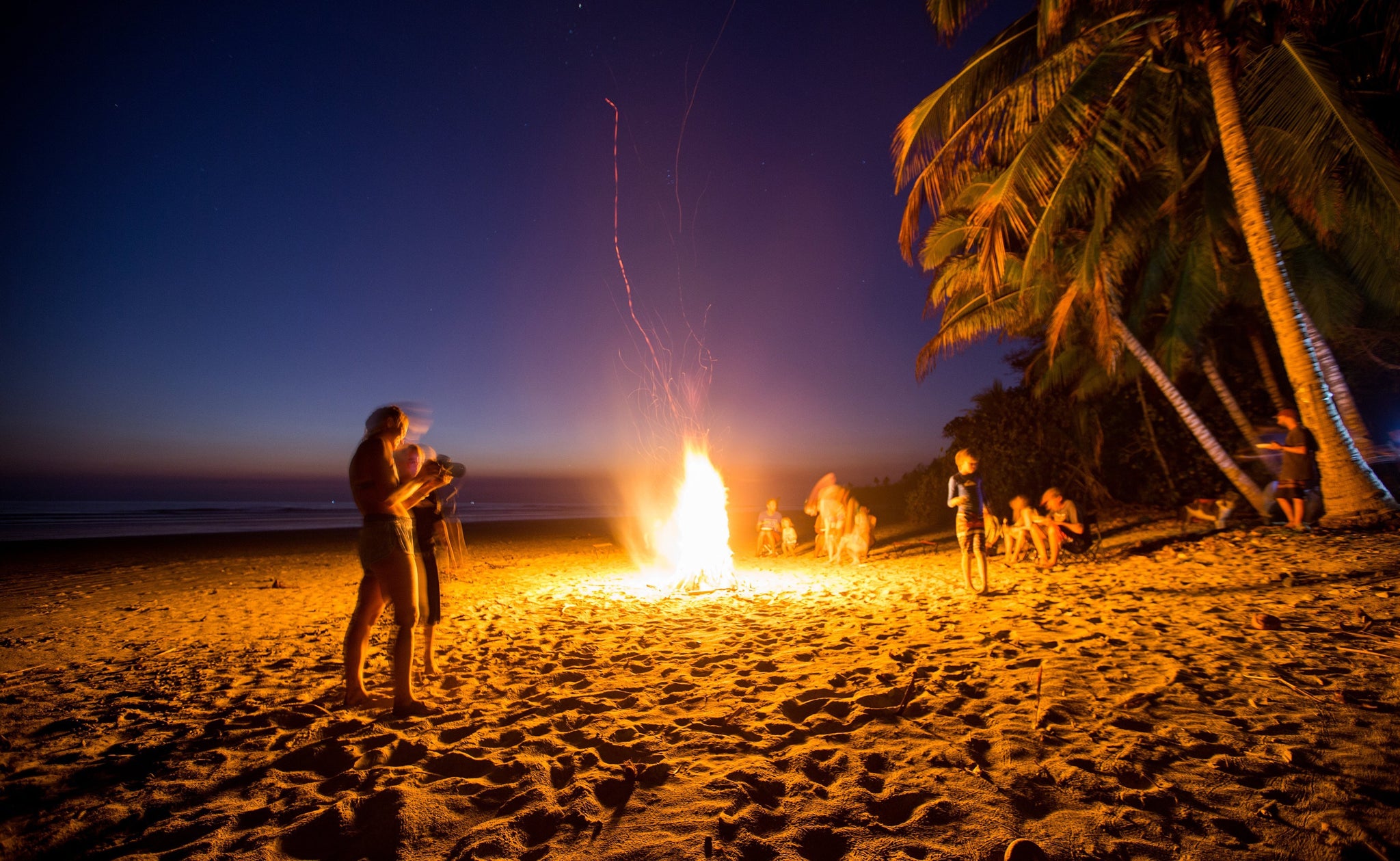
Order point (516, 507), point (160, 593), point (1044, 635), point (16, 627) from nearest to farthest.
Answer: point (1044, 635)
point (16, 627)
point (160, 593)
point (516, 507)

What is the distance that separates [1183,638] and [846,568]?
5.55 m

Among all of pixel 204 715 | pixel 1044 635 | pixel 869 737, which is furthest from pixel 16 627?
pixel 1044 635

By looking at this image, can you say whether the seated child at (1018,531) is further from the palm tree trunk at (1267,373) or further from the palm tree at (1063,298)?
the palm tree trunk at (1267,373)

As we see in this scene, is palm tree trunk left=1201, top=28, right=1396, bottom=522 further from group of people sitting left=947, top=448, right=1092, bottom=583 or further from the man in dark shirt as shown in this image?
group of people sitting left=947, top=448, right=1092, bottom=583

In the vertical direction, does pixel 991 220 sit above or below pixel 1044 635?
above

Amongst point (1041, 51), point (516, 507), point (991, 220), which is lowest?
point (516, 507)

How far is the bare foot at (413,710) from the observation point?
351 cm

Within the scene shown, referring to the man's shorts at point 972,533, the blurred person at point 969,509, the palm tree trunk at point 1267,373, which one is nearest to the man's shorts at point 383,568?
the blurred person at point 969,509

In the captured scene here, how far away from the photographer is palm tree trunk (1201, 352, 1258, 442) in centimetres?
1081

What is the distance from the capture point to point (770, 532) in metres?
12.3

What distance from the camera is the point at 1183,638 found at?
14.2 ft

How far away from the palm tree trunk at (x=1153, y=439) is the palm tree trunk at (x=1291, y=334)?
471 centimetres

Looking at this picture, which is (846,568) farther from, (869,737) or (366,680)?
(366,680)

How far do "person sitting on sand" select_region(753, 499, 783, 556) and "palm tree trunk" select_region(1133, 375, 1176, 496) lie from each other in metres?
8.23
